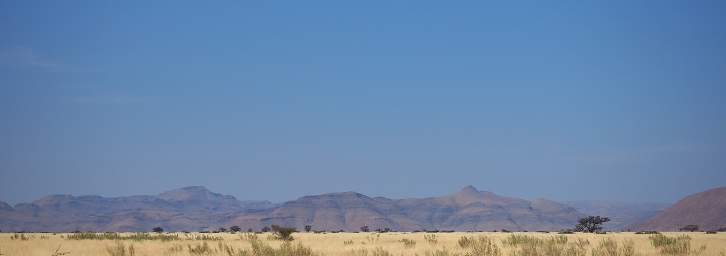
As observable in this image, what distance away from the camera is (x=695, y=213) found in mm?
144125

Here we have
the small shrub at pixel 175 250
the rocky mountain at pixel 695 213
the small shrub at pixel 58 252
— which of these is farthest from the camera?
the rocky mountain at pixel 695 213

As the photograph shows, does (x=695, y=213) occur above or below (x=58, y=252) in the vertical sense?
above

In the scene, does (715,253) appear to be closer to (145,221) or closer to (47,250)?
(47,250)

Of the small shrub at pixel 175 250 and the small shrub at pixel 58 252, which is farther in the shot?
the small shrub at pixel 175 250

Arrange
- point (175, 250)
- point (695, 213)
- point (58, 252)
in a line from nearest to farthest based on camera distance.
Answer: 1. point (58, 252)
2. point (175, 250)
3. point (695, 213)

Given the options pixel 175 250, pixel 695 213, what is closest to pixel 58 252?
pixel 175 250

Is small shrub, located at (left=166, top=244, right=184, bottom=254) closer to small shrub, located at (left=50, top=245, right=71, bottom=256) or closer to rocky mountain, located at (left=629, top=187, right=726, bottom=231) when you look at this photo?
small shrub, located at (left=50, top=245, right=71, bottom=256)

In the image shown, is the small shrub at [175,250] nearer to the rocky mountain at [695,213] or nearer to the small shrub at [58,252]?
the small shrub at [58,252]

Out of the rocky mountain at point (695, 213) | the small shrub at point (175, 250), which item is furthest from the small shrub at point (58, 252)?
the rocky mountain at point (695, 213)

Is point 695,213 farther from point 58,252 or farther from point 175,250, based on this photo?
point 58,252

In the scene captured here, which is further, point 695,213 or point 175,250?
point 695,213

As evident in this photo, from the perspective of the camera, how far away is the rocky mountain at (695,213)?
135500 millimetres

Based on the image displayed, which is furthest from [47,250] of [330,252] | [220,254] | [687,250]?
[687,250]

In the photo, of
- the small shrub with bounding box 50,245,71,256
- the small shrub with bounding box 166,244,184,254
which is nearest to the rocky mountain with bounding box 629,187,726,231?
the small shrub with bounding box 166,244,184,254
